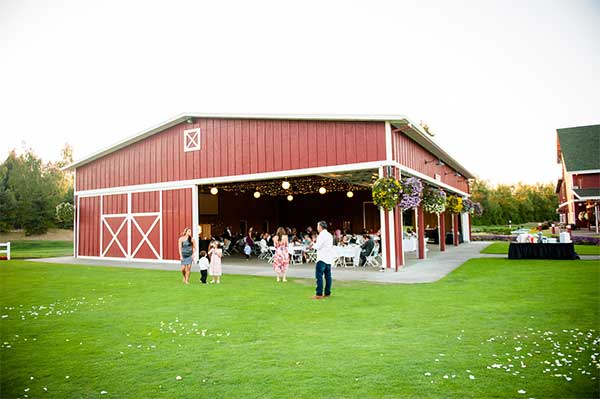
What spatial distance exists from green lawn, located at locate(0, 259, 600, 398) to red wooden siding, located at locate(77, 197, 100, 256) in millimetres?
10875

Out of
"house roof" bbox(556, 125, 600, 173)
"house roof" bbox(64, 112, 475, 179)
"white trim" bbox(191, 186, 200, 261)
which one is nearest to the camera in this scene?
"house roof" bbox(64, 112, 475, 179)

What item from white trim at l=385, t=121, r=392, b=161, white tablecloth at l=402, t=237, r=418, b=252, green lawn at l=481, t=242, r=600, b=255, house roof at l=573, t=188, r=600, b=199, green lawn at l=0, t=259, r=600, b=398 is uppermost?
white trim at l=385, t=121, r=392, b=161

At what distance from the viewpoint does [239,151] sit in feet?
49.9

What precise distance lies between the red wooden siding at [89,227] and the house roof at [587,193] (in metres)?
31.3

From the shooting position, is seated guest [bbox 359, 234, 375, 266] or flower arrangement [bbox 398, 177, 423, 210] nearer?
flower arrangement [bbox 398, 177, 423, 210]

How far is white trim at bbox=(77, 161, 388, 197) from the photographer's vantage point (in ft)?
41.8

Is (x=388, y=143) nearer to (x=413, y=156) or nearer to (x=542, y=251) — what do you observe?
(x=413, y=156)

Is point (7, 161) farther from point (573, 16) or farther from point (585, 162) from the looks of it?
point (585, 162)

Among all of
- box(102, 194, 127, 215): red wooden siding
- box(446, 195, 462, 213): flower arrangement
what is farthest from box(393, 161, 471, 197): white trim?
box(102, 194, 127, 215): red wooden siding

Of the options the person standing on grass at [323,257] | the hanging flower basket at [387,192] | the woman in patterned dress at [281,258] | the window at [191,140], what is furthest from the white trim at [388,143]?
the window at [191,140]

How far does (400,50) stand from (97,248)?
52.7ft

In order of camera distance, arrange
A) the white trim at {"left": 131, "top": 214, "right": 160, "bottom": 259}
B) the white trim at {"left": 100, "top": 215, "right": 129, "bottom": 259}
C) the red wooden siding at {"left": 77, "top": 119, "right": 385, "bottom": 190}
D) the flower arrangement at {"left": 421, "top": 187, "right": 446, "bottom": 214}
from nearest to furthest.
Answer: the red wooden siding at {"left": 77, "top": 119, "right": 385, "bottom": 190}
the flower arrangement at {"left": 421, "top": 187, "right": 446, "bottom": 214}
the white trim at {"left": 131, "top": 214, "right": 160, "bottom": 259}
the white trim at {"left": 100, "top": 215, "right": 129, "bottom": 259}

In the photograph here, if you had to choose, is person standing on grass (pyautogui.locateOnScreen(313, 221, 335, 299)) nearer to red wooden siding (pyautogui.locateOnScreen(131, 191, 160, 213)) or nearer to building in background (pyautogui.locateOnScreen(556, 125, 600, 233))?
red wooden siding (pyautogui.locateOnScreen(131, 191, 160, 213))

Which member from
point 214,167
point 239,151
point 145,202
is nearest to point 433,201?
point 239,151
